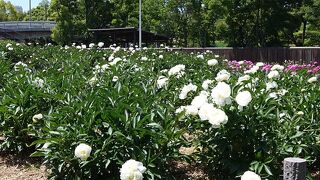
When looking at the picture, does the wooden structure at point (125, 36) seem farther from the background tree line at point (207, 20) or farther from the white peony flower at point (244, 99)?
the white peony flower at point (244, 99)

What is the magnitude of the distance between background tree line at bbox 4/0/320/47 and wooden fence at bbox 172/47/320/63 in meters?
7.91

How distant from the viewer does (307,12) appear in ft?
105

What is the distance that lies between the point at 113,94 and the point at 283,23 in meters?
34.0

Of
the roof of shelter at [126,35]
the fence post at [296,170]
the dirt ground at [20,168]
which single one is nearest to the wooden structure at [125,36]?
the roof of shelter at [126,35]

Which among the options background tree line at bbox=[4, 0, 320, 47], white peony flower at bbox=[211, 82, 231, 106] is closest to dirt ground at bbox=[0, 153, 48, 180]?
white peony flower at bbox=[211, 82, 231, 106]

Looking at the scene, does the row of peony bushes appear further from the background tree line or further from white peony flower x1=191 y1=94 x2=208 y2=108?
the background tree line

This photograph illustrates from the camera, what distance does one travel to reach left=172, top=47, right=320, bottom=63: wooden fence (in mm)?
20859

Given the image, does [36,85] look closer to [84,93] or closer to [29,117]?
[29,117]

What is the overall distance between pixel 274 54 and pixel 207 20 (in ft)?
59.5

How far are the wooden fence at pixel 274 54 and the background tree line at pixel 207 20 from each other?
791 centimetres

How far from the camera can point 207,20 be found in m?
41.9

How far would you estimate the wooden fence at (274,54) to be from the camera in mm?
20859

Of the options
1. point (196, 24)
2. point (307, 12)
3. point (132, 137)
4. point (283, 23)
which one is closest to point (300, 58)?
point (307, 12)

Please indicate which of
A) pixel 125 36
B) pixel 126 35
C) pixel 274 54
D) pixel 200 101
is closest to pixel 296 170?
pixel 200 101
